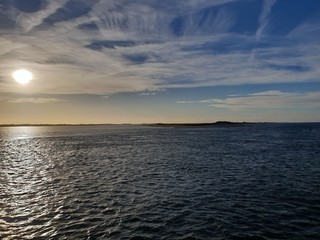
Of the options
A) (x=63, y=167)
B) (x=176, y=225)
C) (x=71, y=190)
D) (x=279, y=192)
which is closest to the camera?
(x=176, y=225)

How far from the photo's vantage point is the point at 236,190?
2723 centimetres

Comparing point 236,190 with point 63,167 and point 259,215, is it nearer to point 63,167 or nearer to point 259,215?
point 259,215

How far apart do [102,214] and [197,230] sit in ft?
23.4

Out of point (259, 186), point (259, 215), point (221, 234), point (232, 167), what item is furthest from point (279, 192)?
point (232, 167)

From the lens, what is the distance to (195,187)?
28.4 m

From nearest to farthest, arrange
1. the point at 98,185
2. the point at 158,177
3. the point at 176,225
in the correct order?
the point at 176,225
the point at 98,185
the point at 158,177

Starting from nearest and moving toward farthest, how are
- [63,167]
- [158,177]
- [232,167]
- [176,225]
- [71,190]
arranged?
[176,225]
[71,190]
[158,177]
[232,167]
[63,167]

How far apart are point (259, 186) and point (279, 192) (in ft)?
8.59

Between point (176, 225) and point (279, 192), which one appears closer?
point (176, 225)

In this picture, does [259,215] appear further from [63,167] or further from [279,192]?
[63,167]

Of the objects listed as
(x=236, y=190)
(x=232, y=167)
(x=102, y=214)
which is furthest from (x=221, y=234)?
(x=232, y=167)

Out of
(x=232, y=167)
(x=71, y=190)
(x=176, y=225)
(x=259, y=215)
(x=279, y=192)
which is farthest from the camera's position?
(x=232, y=167)

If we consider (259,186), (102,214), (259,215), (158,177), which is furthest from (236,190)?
(102,214)

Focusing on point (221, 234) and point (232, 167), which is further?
point (232, 167)
